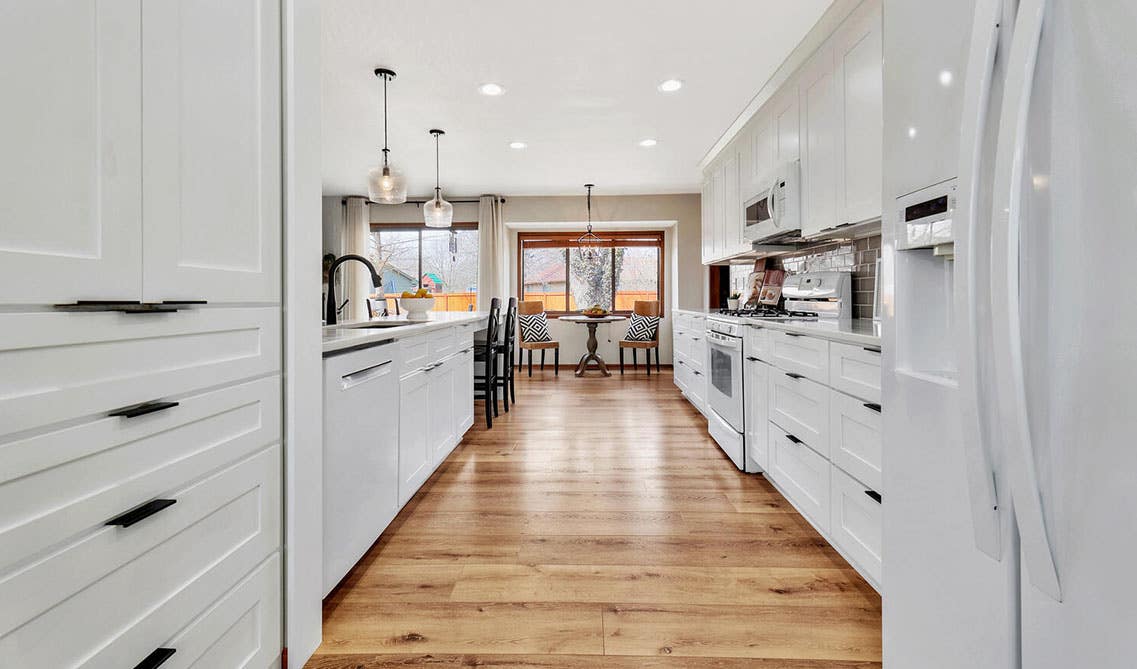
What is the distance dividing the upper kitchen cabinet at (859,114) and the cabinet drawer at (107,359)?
2475mm

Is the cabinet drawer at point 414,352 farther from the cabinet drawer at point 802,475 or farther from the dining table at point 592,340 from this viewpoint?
the dining table at point 592,340

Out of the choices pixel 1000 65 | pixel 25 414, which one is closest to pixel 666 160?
pixel 1000 65

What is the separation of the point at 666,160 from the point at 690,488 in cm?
385

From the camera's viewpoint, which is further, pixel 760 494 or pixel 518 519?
pixel 760 494

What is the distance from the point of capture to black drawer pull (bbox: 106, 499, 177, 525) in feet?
2.76

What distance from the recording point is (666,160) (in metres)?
5.46

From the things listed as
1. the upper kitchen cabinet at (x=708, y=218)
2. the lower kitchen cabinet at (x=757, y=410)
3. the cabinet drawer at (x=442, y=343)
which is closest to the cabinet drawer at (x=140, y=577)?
the cabinet drawer at (x=442, y=343)

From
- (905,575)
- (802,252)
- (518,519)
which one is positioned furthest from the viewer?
(802,252)

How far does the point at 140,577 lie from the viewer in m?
0.89

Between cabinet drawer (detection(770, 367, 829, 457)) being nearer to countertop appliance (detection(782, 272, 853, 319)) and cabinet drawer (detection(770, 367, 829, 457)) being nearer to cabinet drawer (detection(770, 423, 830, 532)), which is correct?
cabinet drawer (detection(770, 423, 830, 532))

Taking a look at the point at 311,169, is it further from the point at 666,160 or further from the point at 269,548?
the point at 666,160

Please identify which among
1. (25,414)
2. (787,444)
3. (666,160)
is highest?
(666,160)

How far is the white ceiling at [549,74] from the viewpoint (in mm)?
2701

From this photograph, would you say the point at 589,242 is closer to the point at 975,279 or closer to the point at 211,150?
the point at 211,150
